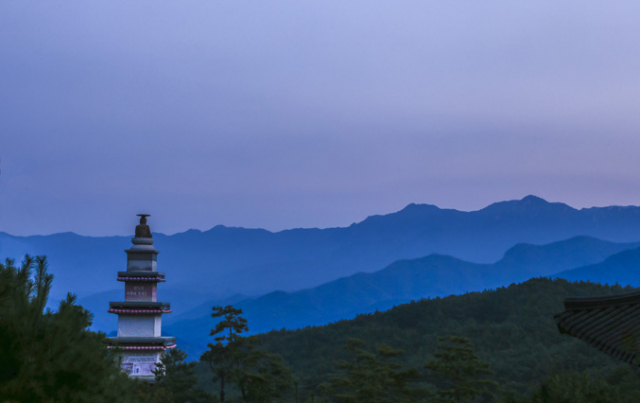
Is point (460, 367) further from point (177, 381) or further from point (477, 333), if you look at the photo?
point (477, 333)

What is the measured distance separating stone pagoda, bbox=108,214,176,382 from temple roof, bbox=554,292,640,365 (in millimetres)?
28798

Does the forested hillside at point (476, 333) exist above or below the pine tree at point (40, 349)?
above

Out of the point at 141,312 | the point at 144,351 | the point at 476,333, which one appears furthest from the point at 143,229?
the point at 476,333

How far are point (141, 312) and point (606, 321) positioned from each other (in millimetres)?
30533

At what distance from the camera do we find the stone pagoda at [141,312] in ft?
119

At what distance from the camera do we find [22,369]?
7.37 metres

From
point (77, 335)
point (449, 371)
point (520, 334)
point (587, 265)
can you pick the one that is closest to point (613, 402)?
point (77, 335)

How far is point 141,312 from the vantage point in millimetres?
36938

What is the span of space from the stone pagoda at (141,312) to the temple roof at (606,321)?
28.8 m

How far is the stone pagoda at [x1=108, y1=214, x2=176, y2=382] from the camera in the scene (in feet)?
119

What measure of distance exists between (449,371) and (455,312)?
4512 cm

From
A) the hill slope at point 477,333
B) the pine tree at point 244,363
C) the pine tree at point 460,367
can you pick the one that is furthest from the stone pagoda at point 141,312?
the hill slope at point 477,333

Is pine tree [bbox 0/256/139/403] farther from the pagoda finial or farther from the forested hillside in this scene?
the forested hillside

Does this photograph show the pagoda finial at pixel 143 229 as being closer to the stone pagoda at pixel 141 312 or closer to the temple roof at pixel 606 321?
the stone pagoda at pixel 141 312
